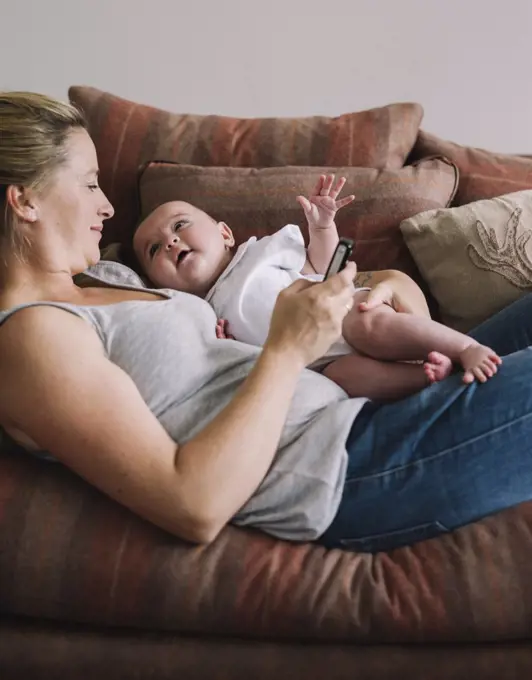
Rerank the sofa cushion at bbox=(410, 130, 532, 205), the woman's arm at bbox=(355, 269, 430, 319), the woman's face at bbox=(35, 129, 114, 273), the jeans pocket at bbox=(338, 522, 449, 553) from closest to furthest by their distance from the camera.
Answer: the jeans pocket at bbox=(338, 522, 449, 553)
the woman's face at bbox=(35, 129, 114, 273)
the woman's arm at bbox=(355, 269, 430, 319)
the sofa cushion at bbox=(410, 130, 532, 205)

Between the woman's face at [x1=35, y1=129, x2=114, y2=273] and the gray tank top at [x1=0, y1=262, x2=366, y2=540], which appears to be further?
the woman's face at [x1=35, y1=129, x2=114, y2=273]

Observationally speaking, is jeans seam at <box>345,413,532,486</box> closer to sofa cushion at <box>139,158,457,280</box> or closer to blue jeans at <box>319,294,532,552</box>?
blue jeans at <box>319,294,532,552</box>

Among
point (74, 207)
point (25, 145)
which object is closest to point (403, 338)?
point (74, 207)

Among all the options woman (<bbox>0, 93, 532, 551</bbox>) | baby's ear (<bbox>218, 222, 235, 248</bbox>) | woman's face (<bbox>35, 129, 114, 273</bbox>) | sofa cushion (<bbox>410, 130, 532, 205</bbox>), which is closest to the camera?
woman (<bbox>0, 93, 532, 551</bbox>)

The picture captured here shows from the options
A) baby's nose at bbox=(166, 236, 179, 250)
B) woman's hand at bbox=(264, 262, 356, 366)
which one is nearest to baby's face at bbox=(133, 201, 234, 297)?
baby's nose at bbox=(166, 236, 179, 250)

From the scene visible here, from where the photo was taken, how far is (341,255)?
3.42 ft

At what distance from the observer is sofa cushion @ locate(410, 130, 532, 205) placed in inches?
66.5

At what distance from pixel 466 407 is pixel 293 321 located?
300mm

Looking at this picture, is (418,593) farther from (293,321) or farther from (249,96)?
(249,96)

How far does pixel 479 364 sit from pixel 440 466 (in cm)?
19

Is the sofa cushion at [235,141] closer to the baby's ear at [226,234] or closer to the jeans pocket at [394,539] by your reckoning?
the baby's ear at [226,234]

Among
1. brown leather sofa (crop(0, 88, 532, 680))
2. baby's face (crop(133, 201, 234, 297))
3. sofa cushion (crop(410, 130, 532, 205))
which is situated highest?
sofa cushion (crop(410, 130, 532, 205))

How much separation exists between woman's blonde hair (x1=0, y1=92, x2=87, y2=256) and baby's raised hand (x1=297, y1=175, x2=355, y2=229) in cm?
54

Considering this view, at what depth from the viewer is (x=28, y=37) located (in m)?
2.24
